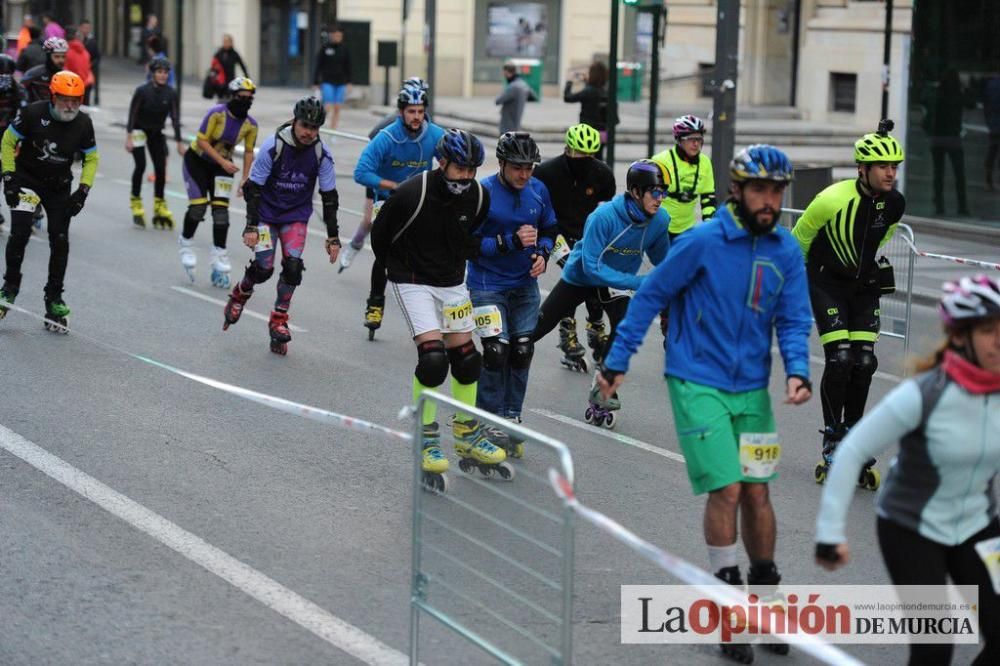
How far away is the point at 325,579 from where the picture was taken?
282 inches

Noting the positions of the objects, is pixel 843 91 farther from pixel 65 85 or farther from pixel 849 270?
pixel 849 270

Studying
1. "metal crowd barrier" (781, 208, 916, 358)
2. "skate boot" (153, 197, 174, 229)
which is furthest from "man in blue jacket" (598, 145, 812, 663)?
"skate boot" (153, 197, 174, 229)

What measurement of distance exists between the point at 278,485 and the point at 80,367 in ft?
10.8

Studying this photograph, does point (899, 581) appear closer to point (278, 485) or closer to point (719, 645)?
point (719, 645)

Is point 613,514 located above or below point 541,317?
below

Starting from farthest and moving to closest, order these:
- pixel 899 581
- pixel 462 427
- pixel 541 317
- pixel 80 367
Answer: pixel 80 367, pixel 541 317, pixel 462 427, pixel 899 581

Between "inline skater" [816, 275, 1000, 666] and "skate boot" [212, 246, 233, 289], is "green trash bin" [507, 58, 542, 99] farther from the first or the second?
"inline skater" [816, 275, 1000, 666]

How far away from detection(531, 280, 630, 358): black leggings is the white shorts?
4.45ft

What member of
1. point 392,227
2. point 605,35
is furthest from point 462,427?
point 605,35

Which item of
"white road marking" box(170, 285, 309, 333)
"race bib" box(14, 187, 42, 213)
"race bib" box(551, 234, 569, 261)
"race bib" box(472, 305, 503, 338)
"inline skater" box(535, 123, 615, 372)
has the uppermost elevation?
"inline skater" box(535, 123, 615, 372)

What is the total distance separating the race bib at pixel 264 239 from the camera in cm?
1220

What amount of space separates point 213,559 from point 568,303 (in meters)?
3.61

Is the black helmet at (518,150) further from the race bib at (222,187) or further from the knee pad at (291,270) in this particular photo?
Answer: the race bib at (222,187)

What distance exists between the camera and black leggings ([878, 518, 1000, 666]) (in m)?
5.13
